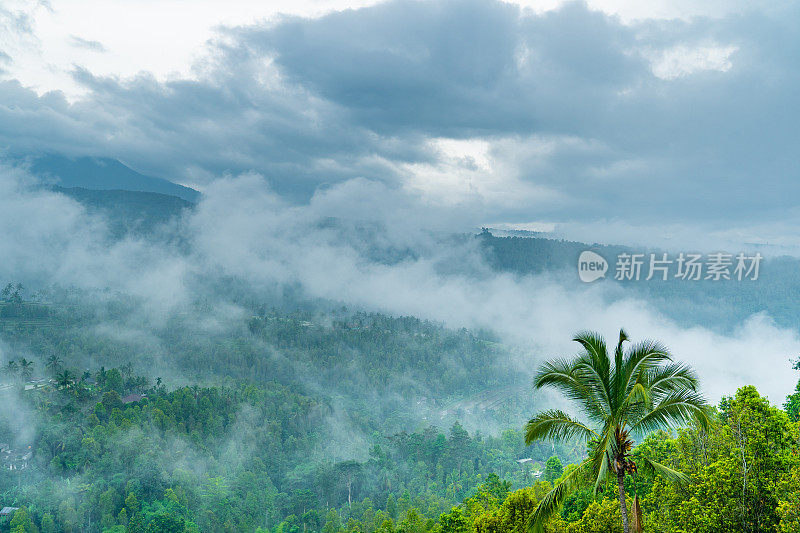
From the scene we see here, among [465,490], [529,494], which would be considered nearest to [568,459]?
[465,490]

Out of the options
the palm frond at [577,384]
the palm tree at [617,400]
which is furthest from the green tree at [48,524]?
the palm frond at [577,384]

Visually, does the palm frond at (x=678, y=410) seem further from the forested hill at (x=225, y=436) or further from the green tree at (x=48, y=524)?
the green tree at (x=48, y=524)

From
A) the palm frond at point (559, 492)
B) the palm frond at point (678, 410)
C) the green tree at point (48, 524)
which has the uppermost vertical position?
the palm frond at point (678, 410)

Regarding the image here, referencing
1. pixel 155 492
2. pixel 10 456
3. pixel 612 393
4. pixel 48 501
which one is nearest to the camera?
pixel 612 393

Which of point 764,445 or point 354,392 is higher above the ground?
point 764,445

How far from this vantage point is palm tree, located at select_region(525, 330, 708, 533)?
10.2m

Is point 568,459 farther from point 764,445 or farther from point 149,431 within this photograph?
point 764,445

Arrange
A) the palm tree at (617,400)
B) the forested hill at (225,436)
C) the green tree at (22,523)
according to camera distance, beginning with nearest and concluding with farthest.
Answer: the palm tree at (617,400) < the green tree at (22,523) < the forested hill at (225,436)

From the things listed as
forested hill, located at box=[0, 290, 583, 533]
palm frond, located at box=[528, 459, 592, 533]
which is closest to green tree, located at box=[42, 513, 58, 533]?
forested hill, located at box=[0, 290, 583, 533]

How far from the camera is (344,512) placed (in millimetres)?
79062

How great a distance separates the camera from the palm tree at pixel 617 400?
10.2m

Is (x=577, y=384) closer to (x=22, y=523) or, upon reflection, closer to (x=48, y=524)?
(x=22, y=523)

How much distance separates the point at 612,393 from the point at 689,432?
8.01m

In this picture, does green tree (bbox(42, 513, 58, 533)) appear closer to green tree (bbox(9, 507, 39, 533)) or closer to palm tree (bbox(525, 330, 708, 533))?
green tree (bbox(9, 507, 39, 533))
